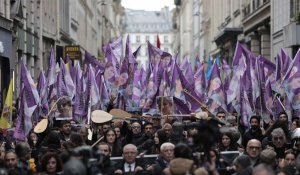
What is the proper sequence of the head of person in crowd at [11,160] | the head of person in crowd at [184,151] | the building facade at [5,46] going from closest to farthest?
the head of person in crowd at [184,151] → the head of person in crowd at [11,160] → the building facade at [5,46]

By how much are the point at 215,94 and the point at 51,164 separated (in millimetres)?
10970

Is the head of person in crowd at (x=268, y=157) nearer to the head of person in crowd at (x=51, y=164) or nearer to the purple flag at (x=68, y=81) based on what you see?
the head of person in crowd at (x=51, y=164)

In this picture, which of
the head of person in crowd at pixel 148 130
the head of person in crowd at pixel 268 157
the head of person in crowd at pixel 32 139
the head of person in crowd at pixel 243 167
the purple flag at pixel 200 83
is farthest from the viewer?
the purple flag at pixel 200 83

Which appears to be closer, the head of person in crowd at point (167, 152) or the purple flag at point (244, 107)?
the head of person in crowd at point (167, 152)

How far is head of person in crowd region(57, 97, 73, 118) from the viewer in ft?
60.5

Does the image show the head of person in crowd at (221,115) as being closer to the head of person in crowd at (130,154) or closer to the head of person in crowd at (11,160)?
the head of person in crowd at (130,154)

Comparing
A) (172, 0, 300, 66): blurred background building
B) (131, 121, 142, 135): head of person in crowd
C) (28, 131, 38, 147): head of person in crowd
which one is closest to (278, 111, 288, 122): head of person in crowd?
(131, 121, 142, 135): head of person in crowd

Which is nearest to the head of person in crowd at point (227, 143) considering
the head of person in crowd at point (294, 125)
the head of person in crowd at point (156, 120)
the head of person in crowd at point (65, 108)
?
the head of person in crowd at point (294, 125)

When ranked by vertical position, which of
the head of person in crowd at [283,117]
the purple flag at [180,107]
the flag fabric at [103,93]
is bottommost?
the head of person in crowd at [283,117]

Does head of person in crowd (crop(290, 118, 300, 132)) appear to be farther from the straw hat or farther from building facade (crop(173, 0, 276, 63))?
building facade (crop(173, 0, 276, 63))

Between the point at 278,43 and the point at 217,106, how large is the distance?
51.2 ft

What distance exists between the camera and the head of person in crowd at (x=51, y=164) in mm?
10703

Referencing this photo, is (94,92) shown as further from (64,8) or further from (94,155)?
(64,8)

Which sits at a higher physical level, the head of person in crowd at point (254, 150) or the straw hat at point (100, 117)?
the straw hat at point (100, 117)
